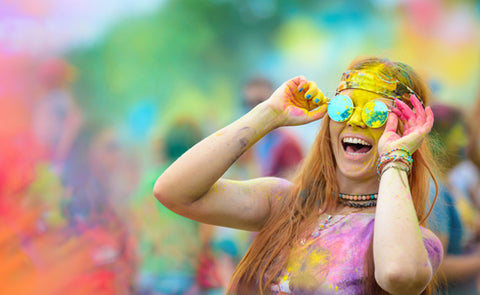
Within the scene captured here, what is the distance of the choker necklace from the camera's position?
1797 mm

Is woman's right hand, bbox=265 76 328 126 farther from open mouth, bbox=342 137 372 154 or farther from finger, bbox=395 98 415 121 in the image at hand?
finger, bbox=395 98 415 121

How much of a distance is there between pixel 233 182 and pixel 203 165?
0.18 m

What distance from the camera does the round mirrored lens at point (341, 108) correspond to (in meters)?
1.79

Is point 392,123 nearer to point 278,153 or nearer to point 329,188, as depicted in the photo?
point 329,188

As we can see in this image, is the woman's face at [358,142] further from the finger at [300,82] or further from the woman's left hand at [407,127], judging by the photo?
the finger at [300,82]

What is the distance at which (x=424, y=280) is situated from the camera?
151 cm

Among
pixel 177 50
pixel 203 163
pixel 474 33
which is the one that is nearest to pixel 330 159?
pixel 203 163

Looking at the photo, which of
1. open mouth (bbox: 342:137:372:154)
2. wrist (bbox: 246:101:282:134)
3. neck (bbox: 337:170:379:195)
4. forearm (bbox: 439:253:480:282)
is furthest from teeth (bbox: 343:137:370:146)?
forearm (bbox: 439:253:480:282)

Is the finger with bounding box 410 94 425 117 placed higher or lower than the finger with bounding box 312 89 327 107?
lower

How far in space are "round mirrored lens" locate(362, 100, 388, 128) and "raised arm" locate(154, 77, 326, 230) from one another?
0.56ft

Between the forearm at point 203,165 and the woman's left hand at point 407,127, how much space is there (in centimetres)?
41

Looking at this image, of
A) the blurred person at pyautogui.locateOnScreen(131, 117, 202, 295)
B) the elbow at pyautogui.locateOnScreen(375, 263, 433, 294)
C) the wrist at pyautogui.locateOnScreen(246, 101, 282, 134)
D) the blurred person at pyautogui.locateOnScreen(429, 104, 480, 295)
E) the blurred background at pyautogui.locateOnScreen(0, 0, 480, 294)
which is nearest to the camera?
the elbow at pyautogui.locateOnScreen(375, 263, 433, 294)

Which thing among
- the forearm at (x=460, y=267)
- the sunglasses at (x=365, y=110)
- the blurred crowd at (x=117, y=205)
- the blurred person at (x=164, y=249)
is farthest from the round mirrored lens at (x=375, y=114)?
the blurred person at (x=164, y=249)

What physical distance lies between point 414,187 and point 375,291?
1.26ft
